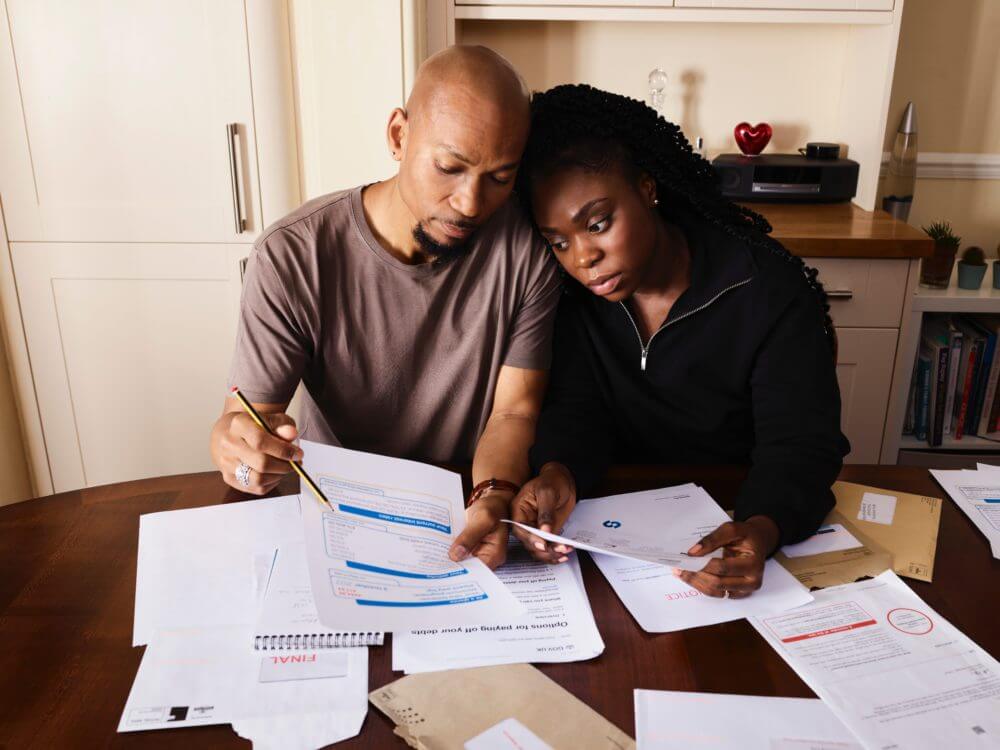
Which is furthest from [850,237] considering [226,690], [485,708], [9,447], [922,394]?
[9,447]

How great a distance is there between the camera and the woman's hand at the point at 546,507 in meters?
1.05

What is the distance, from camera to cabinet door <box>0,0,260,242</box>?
2.17 meters

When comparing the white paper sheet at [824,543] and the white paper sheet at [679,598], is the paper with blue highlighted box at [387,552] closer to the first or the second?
the white paper sheet at [679,598]

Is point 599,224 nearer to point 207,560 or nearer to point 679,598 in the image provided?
point 679,598

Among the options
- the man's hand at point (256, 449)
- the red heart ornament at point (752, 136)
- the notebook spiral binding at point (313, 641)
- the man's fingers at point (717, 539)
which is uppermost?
the red heart ornament at point (752, 136)

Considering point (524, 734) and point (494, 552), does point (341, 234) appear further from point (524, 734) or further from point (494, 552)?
point (524, 734)

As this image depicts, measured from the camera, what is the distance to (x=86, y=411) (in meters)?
2.50

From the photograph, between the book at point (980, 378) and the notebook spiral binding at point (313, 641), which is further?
the book at point (980, 378)

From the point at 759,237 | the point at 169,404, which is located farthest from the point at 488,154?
the point at 169,404

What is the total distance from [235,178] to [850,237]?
5.25ft

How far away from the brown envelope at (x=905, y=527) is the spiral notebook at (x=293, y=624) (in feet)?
2.08

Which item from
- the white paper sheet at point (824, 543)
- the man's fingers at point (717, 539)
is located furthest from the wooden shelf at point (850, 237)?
the man's fingers at point (717, 539)

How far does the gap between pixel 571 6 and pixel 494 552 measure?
1.87 meters

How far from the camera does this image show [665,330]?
136cm
